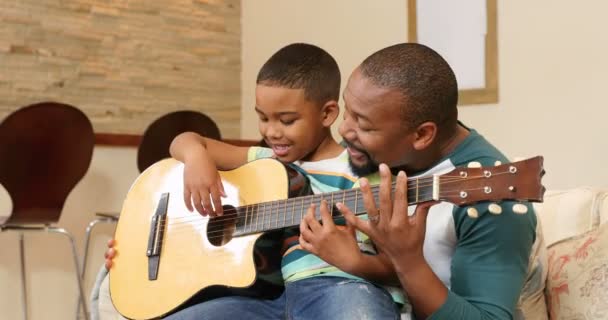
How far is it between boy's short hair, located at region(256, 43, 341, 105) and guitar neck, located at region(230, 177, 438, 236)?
32 centimetres

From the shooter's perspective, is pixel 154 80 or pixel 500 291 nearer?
pixel 500 291

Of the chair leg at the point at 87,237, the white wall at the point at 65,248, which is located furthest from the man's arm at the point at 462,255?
the white wall at the point at 65,248

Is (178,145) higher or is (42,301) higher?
(178,145)

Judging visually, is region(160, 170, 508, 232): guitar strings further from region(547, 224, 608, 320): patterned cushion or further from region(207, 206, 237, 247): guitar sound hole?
region(547, 224, 608, 320): patterned cushion

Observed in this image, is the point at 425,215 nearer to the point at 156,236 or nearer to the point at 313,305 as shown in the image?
the point at 313,305

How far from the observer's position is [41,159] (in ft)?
10.7

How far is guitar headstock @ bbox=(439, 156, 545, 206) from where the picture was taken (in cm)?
116

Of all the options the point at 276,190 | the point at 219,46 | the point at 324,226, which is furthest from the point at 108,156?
the point at 324,226

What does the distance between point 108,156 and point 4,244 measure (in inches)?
26.3

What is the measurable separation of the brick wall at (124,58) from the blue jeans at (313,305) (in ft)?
8.37

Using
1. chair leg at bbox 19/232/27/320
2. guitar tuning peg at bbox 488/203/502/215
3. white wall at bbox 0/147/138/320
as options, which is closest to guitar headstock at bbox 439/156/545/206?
guitar tuning peg at bbox 488/203/502/215

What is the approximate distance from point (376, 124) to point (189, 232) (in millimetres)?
584

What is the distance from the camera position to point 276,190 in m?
1.65

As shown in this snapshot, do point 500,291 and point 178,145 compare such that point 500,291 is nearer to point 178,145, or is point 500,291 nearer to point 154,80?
point 178,145
